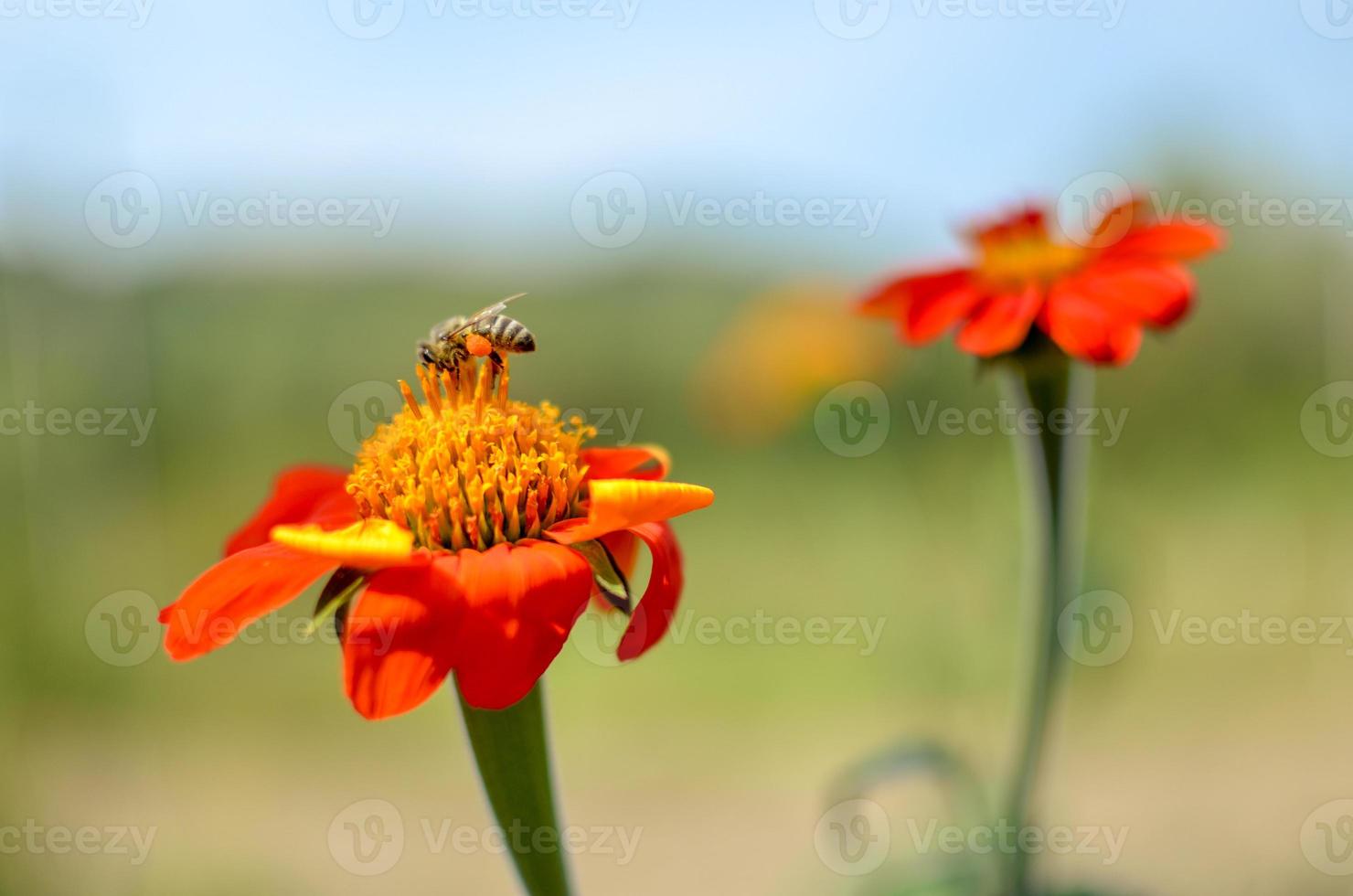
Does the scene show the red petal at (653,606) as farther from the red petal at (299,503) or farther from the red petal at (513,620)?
the red petal at (299,503)

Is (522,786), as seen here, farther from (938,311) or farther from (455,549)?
(938,311)

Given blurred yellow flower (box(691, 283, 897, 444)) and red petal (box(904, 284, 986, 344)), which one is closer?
red petal (box(904, 284, 986, 344))

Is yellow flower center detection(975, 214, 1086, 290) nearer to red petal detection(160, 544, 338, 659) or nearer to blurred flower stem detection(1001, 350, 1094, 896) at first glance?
blurred flower stem detection(1001, 350, 1094, 896)

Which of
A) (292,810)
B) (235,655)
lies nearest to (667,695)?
(292,810)

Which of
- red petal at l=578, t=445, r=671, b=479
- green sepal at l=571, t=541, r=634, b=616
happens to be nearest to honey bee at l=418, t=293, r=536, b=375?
red petal at l=578, t=445, r=671, b=479

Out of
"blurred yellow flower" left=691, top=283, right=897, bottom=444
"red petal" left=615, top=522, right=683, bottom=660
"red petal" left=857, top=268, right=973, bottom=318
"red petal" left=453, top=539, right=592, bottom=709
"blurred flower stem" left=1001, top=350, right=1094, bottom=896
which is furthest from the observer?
"blurred yellow flower" left=691, top=283, right=897, bottom=444

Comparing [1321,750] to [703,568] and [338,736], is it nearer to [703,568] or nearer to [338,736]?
[703,568]

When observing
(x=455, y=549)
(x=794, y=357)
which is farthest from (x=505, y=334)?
(x=794, y=357)
